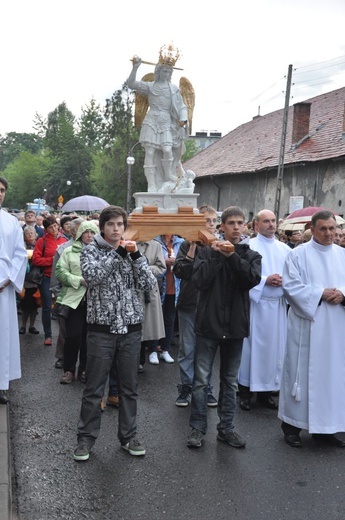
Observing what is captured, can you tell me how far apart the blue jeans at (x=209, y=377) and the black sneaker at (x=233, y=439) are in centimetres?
3

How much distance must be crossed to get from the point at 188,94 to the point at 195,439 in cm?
442

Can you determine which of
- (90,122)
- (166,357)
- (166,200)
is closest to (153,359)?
(166,357)

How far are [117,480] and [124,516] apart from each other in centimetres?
52

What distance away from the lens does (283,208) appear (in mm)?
27734

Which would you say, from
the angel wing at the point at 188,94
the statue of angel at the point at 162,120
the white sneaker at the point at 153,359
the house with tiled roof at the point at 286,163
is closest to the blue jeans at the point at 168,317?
the white sneaker at the point at 153,359

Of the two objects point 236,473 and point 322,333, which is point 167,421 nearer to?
point 236,473

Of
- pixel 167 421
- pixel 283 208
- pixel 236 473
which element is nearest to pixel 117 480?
pixel 236 473

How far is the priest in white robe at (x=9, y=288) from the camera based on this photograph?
6113mm

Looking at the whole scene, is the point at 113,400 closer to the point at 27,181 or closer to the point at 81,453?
the point at 81,453

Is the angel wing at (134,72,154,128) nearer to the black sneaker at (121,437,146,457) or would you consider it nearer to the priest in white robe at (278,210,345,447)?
the priest in white robe at (278,210,345,447)

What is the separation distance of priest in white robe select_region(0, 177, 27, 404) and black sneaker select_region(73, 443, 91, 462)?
1.61 m

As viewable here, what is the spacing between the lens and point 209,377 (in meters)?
5.19

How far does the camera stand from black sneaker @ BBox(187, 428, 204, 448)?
16.7 feet

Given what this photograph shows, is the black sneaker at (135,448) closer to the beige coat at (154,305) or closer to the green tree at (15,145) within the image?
the beige coat at (154,305)
